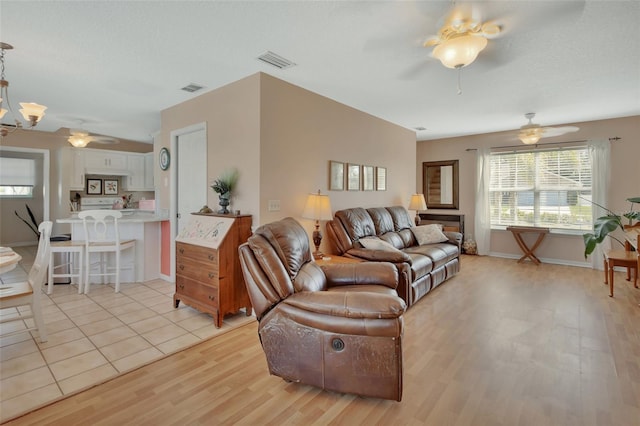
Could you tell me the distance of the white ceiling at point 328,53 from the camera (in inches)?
85.0

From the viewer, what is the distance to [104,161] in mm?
6859

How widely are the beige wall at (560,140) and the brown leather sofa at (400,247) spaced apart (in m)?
2.08

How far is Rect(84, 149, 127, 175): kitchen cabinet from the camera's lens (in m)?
6.64

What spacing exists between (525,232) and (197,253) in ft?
18.7

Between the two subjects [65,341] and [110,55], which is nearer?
[65,341]

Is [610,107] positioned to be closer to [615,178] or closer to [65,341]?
[615,178]

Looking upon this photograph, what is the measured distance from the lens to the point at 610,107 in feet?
14.9

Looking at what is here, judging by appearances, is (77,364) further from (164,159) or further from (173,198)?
(164,159)

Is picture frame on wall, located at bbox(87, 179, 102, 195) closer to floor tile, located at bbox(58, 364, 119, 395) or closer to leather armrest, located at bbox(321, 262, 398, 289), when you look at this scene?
floor tile, located at bbox(58, 364, 119, 395)

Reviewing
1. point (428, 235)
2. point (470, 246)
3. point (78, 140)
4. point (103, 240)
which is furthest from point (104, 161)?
point (470, 246)

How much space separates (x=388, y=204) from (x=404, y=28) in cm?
344

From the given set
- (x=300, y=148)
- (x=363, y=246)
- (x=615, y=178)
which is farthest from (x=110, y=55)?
(x=615, y=178)

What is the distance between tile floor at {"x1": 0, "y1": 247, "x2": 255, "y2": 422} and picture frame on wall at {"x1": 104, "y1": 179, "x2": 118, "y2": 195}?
4.08 metres

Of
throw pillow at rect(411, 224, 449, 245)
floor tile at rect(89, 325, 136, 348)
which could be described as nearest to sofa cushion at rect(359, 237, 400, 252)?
throw pillow at rect(411, 224, 449, 245)
